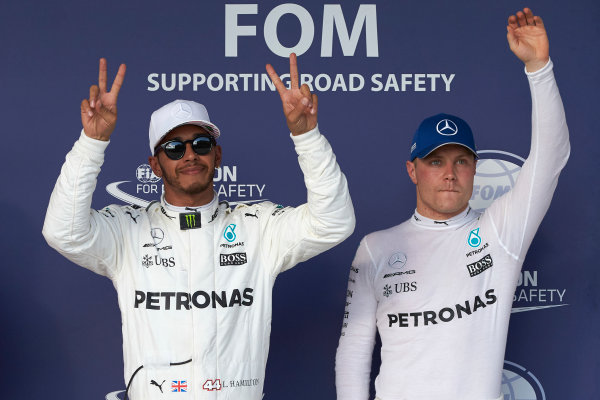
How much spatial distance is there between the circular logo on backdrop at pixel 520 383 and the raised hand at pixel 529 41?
124 cm

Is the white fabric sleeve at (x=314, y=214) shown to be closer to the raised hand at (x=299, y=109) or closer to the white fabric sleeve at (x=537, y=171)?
the raised hand at (x=299, y=109)

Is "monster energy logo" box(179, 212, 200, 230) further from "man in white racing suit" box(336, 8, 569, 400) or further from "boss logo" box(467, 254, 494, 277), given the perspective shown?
"boss logo" box(467, 254, 494, 277)

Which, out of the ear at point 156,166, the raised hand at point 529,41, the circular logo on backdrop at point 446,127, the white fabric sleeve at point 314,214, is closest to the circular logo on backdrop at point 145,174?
the ear at point 156,166

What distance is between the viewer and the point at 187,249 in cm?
224

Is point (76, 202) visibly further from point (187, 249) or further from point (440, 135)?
point (440, 135)

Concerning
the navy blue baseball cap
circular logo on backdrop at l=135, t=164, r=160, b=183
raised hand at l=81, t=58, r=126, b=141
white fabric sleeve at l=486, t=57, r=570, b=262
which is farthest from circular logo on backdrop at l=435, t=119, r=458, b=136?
circular logo on backdrop at l=135, t=164, r=160, b=183

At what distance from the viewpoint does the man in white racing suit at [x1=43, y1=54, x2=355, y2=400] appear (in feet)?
6.70

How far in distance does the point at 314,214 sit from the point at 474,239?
1.92ft

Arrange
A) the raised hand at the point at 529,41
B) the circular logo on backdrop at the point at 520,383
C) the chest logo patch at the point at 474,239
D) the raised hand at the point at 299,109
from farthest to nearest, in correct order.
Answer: the circular logo on backdrop at the point at 520,383 → the chest logo patch at the point at 474,239 → the raised hand at the point at 529,41 → the raised hand at the point at 299,109

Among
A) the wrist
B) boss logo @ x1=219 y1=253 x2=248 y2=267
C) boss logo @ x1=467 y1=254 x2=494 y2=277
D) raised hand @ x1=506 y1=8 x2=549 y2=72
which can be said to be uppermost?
raised hand @ x1=506 y1=8 x2=549 y2=72

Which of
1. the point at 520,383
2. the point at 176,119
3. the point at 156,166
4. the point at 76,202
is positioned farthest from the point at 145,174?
the point at 520,383

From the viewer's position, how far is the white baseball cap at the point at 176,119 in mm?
2240

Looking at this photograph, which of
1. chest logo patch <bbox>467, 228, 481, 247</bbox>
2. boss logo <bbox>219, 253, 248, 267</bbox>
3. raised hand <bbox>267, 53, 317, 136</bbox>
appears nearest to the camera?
raised hand <bbox>267, 53, 317, 136</bbox>

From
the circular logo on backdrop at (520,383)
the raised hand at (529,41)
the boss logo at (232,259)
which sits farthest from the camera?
the circular logo on backdrop at (520,383)
